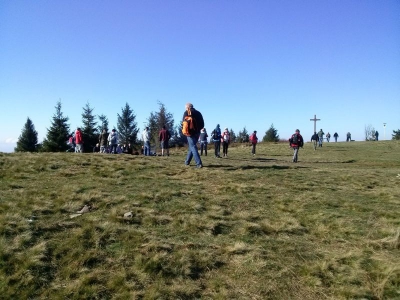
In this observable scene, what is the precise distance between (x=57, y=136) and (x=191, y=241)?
1993 inches

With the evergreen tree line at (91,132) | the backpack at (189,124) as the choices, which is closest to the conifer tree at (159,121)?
the evergreen tree line at (91,132)

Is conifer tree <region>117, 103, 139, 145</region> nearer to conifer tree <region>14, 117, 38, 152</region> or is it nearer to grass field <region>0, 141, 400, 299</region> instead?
conifer tree <region>14, 117, 38, 152</region>

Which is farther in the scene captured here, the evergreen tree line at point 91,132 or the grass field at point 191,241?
the evergreen tree line at point 91,132

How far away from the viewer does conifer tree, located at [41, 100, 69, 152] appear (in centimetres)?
4916

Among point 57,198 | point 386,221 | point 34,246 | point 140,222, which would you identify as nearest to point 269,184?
point 386,221

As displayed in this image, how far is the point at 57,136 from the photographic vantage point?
164 ft

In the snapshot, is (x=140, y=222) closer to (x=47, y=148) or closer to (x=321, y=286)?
(x=321, y=286)

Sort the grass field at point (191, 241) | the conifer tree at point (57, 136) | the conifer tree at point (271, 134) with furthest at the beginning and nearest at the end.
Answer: the conifer tree at point (271, 134) < the conifer tree at point (57, 136) < the grass field at point (191, 241)

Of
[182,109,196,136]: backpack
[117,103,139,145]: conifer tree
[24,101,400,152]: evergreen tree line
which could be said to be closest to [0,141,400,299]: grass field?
[182,109,196,136]: backpack

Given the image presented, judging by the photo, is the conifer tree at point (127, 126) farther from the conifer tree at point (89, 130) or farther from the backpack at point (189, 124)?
the backpack at point (189, 124)

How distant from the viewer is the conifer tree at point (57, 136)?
49.2m

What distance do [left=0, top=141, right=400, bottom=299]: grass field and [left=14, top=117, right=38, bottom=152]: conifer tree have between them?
57446mm

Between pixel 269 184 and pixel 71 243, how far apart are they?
5929mm

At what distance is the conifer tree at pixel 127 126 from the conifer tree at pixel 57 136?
663 inches
